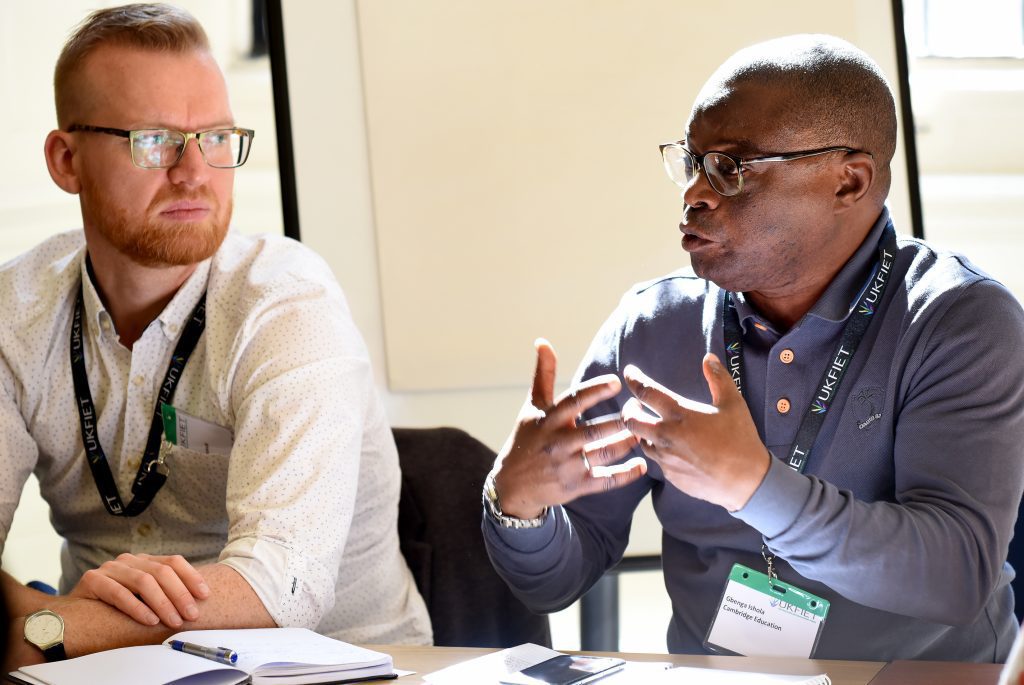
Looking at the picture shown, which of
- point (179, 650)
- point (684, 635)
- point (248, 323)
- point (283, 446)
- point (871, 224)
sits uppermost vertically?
point (871, 224)

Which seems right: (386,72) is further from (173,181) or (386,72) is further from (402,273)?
(173,181)

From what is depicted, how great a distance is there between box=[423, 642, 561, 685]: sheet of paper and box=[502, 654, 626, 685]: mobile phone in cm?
2

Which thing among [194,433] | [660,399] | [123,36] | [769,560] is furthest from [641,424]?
[123,36]

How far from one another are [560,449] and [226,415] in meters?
0.75

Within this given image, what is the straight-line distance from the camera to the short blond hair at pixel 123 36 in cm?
215

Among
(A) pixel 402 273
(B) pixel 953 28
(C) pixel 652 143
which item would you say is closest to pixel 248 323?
(A) pixel 402 273

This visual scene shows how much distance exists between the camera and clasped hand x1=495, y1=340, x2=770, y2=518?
1467mm

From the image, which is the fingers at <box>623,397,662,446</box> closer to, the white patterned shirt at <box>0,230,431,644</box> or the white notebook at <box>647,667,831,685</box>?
the white notebook at <box>647,667,831,685</box>

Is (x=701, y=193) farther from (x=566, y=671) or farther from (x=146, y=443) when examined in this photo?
(x=146, y=443)

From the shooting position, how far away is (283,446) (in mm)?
1906

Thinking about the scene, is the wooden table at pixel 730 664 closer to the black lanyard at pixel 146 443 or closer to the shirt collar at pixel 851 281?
the shirt collar at pixel 851 281

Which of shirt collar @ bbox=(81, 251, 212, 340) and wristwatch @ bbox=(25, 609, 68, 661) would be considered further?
shirt collar @ bbox=(81, 251, 212, 340)

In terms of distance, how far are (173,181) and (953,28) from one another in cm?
257

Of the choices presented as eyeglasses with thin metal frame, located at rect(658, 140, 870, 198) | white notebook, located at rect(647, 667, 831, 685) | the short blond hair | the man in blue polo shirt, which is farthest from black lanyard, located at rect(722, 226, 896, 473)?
the short blond hair
